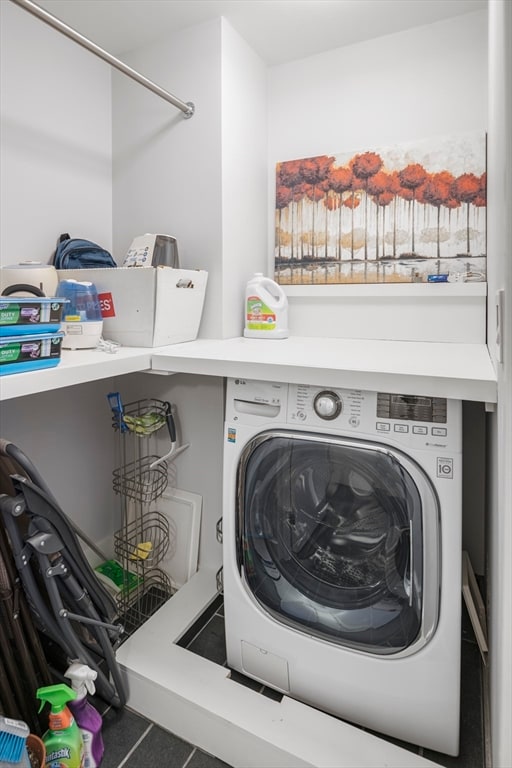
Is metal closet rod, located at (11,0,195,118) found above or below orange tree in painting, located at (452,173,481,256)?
above

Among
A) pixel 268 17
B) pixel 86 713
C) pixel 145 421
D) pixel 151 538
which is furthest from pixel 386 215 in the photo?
pixel 86 713

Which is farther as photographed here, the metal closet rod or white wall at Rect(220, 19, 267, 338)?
white wall at Rect(220, 19, 267, 338)

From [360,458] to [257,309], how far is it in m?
0.90

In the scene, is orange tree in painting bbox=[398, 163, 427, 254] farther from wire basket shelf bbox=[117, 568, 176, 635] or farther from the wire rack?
wire basket shelf bbox=[117, 568, 176, 635]

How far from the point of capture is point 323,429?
1263 millimetres

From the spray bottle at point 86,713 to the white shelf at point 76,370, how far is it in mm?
789

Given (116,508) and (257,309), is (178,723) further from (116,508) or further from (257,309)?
(257,309)

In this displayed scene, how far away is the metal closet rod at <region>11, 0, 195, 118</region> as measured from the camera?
1213mm

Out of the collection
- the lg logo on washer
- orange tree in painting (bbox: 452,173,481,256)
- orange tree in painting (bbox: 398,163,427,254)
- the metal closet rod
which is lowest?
the lg logo on washer

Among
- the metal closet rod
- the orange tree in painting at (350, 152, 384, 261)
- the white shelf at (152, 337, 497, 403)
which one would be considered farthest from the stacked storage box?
the orange tree in painting at (350, 152, 384, 261)

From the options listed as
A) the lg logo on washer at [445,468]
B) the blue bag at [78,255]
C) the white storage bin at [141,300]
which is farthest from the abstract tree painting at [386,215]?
the lg logo on washer at [445,468]

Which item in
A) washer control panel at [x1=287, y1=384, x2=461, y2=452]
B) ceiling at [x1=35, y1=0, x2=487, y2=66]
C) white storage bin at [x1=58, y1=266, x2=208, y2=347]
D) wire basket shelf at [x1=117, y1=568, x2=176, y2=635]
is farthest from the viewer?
wire basket shelf at [x1=117, y1=568, x2=176, y2=635]

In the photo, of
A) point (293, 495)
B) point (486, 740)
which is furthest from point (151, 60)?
point (486, 740)

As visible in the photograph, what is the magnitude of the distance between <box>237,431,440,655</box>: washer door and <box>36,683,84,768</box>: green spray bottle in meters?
0.58
